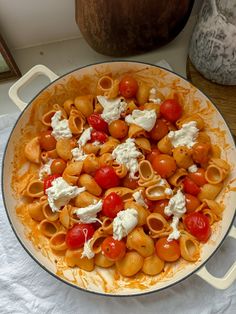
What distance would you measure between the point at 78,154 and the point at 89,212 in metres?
0.09

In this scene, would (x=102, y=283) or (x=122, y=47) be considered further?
(x=122, y=47)

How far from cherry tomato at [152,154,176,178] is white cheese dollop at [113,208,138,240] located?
72 mm

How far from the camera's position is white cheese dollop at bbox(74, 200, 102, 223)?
55 centimetres

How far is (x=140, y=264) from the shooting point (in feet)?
1.76

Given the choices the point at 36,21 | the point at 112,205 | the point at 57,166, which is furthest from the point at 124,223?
the point at 36,21

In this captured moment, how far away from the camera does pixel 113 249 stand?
20.6 inches

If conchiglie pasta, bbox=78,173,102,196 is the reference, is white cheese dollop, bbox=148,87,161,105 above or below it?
above

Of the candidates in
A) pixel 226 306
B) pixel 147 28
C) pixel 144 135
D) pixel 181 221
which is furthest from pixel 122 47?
pixel 226 306

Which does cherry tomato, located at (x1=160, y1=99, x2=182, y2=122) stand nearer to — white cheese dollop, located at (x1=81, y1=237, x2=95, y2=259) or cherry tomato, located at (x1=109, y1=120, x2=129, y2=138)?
cherry tomato, located at (x1=109, y1=120, x2=129, y2=138)

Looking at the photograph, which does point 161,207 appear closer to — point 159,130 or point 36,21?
point 159,130

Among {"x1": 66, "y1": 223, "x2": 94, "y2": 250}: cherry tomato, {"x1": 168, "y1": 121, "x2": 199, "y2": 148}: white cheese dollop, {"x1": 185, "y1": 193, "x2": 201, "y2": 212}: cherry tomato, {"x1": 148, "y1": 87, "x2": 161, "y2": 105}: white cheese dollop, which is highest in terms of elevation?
{"x1": 148, "y1": 87, "x2": 161, "y2": 105}: white cheese dollop

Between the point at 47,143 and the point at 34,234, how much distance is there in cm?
14

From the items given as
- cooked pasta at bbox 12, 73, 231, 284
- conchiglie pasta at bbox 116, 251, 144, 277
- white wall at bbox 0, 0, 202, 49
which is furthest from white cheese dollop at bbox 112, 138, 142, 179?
white wall at bbox 0, 0, 202, 49

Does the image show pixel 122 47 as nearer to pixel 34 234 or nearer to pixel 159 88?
pixel 159 88
